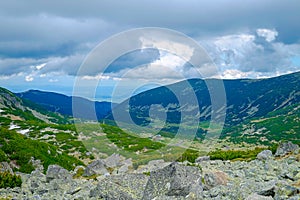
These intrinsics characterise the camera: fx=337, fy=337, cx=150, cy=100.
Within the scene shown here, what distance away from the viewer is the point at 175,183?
14.7 metres

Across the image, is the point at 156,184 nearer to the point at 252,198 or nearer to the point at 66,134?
the point at 252,198

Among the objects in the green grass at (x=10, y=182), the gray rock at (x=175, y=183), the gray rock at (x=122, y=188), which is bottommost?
the green grass at (x=10, y=182)

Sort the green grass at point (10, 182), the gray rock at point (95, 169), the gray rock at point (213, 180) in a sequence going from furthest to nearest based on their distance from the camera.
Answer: the gray rock at point (95, 169), the green grass at point (10, 182), the gray rock at point (213, 180)

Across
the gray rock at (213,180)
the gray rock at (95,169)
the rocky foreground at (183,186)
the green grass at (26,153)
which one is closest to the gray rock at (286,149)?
the rocky foreground at (183,186)

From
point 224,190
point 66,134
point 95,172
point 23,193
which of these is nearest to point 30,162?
point 95,172

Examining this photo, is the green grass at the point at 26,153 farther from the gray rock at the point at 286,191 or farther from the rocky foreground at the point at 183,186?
the gray rock at the point at 286,191

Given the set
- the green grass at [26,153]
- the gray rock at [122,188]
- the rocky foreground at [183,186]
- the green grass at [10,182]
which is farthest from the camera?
the green grass at [26,153]

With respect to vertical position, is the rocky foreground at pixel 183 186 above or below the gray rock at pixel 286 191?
below

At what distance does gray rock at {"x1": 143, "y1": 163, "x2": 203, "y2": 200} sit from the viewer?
14.4 m

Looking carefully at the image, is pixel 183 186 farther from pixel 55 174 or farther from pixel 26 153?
pixel 26 153

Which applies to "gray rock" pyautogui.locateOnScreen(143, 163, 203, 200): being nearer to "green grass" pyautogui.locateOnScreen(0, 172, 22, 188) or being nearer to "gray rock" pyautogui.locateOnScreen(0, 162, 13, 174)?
"green grass" pyautogui.locateOnScreen(0, 172, 22, 188)

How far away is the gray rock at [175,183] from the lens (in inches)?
567

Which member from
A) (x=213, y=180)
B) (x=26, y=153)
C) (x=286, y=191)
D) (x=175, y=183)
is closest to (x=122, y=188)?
(x=175, y=183)

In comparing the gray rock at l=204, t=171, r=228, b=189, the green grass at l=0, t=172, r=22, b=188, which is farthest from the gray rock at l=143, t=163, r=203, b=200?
the green grass at l=0, t=172, r=22, b=188
